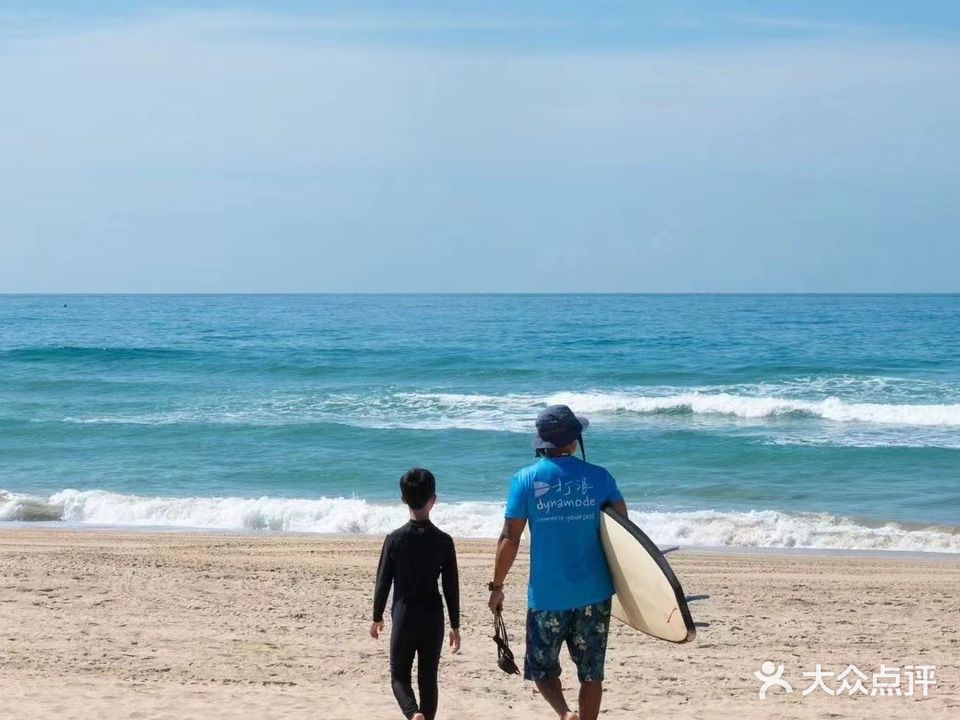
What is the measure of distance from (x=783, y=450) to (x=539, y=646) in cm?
1523

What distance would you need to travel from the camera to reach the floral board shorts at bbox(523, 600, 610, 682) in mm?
4789

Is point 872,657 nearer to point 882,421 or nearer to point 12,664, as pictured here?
point 12,664

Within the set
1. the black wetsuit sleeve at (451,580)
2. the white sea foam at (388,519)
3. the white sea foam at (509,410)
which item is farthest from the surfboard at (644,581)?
the white sea foam at (509,410)

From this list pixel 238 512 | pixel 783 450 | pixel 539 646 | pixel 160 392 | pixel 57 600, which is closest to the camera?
pixel 539 646

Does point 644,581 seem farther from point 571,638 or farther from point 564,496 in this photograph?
point 564,496

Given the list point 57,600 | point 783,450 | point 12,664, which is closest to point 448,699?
point 12,664

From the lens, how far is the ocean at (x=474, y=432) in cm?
1423

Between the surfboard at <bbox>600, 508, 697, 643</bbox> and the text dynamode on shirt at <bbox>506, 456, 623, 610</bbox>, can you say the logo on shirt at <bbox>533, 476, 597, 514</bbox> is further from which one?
the surfboard at <bbox>600, 508, 697, 643</bbox>

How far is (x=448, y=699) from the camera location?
6375 mm

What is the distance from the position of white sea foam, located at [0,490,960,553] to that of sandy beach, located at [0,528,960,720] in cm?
130

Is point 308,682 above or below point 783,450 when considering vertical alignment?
below

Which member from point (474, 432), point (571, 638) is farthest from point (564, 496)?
point (474, 432)

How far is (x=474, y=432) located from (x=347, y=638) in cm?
1386

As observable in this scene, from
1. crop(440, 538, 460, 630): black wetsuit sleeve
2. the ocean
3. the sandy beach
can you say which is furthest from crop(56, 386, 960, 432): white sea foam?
crop(440, 538, 460, 630): black wetsuit sleeve
